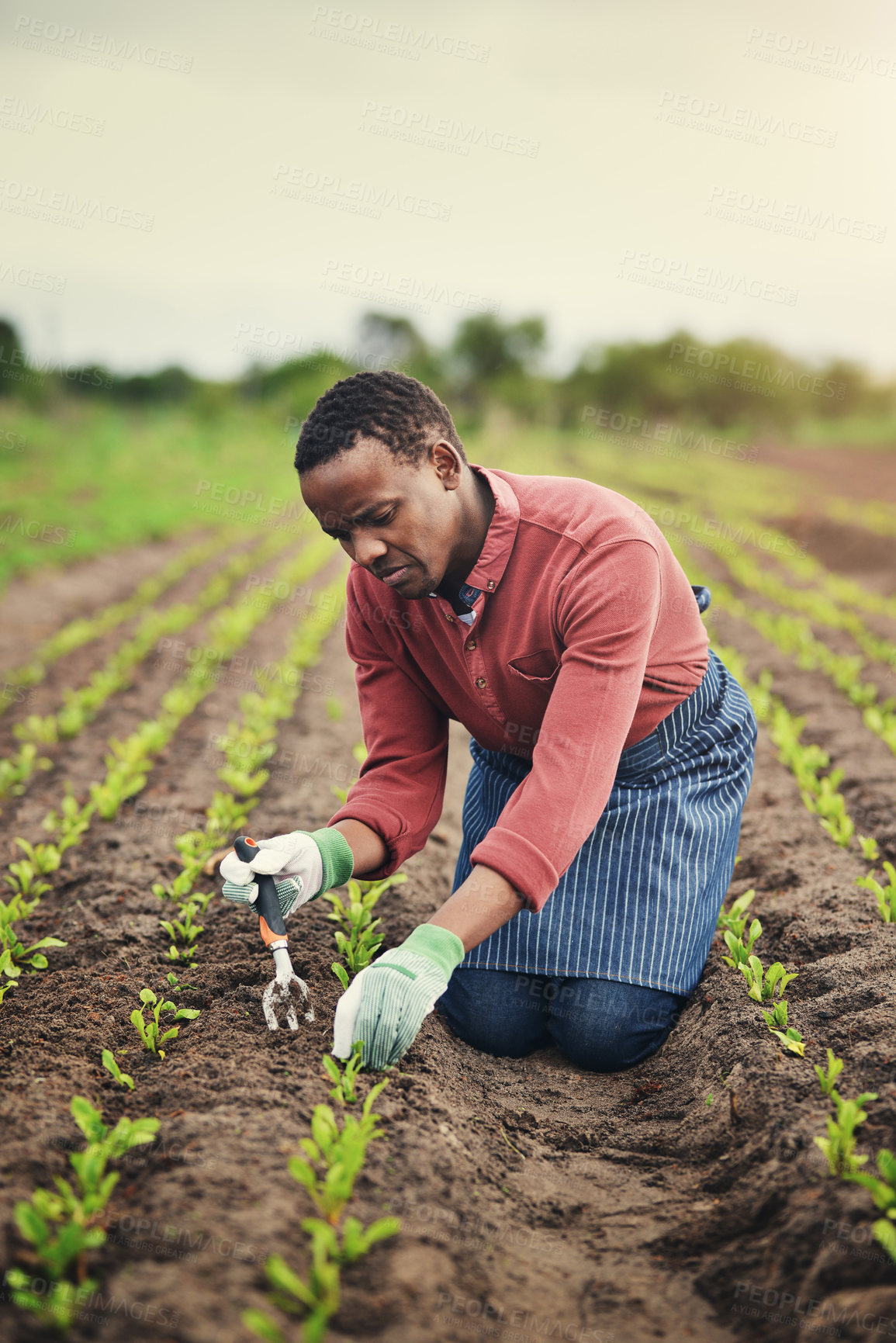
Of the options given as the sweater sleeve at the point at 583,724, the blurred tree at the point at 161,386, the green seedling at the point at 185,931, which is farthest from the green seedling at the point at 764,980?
the blurred tree at the point at 161,386

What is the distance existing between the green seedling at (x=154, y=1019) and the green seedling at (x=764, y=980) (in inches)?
58.7

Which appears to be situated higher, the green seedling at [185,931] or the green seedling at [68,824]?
the green seedling at [185,931]

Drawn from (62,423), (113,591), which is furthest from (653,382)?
(113,591)

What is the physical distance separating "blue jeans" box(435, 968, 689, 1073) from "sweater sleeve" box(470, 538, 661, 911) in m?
0.70

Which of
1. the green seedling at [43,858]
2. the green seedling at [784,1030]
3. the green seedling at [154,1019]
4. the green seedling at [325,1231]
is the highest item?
the green seedling at [325,1231]

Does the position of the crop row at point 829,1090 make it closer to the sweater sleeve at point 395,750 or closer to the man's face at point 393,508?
the sweater sleeve at point 395,750

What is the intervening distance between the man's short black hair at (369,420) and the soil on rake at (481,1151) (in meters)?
1.40

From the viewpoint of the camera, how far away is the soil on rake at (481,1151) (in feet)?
4.82

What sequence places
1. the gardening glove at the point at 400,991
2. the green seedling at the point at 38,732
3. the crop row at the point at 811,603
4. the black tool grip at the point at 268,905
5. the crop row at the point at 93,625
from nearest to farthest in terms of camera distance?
the gardening glove at the point at 400,991
the black tool grip at the point at 268,905
the green seedling at the point at 38,732
the crop row at the point at 93,625
the crop row at the point at 811,603

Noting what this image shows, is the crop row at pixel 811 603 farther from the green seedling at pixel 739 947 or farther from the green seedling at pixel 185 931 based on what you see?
the green seedling at pixel 185 931

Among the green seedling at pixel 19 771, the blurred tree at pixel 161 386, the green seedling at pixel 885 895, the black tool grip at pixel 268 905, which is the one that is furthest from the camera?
the blurred tree at pixel 161 386

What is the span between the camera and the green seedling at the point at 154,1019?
87.0 inches

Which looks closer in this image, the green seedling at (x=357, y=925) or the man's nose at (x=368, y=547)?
the man's nose at (x=368, y=547)

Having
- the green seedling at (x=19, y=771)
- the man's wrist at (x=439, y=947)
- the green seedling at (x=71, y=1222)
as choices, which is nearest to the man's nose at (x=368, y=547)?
the man's wrist at (x=439, y=947)
